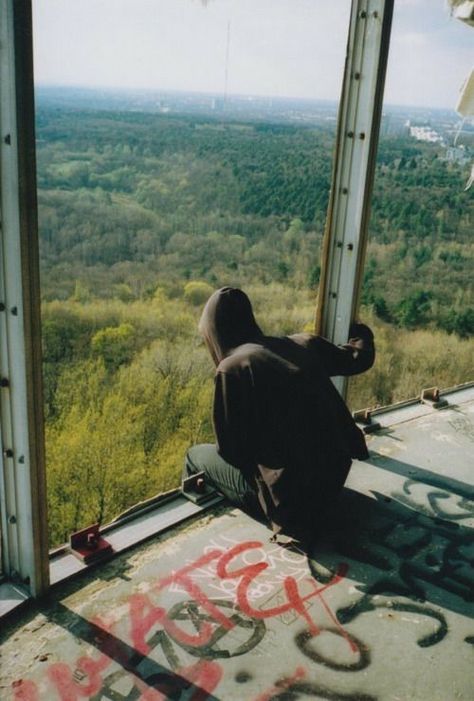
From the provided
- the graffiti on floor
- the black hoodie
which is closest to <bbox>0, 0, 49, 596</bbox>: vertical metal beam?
the graffiti on floor

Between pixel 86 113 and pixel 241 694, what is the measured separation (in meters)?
41.3

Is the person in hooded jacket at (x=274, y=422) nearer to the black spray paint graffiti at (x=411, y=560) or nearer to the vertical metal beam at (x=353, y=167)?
the black spray paint graffiti at (x=411, y=560)

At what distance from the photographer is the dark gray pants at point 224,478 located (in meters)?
3.29

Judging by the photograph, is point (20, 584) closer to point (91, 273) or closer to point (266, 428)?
point (266, 428)

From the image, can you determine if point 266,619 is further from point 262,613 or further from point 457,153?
point 457,153

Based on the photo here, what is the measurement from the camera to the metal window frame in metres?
2.10

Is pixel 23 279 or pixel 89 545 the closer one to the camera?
pixel 23 279

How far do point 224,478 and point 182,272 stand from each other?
2646 centimetres

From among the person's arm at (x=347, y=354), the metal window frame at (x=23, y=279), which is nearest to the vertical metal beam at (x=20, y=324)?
the metal window frame at (x=23, y=279)

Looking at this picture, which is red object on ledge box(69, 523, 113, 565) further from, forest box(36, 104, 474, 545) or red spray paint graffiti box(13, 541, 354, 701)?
forest box(36, 104, 474, 545)

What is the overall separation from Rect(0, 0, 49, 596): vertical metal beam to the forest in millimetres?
11981

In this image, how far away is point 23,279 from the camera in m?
2.25

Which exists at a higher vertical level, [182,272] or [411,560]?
[411,560]

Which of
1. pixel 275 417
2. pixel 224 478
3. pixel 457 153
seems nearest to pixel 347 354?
pixel 275 417
